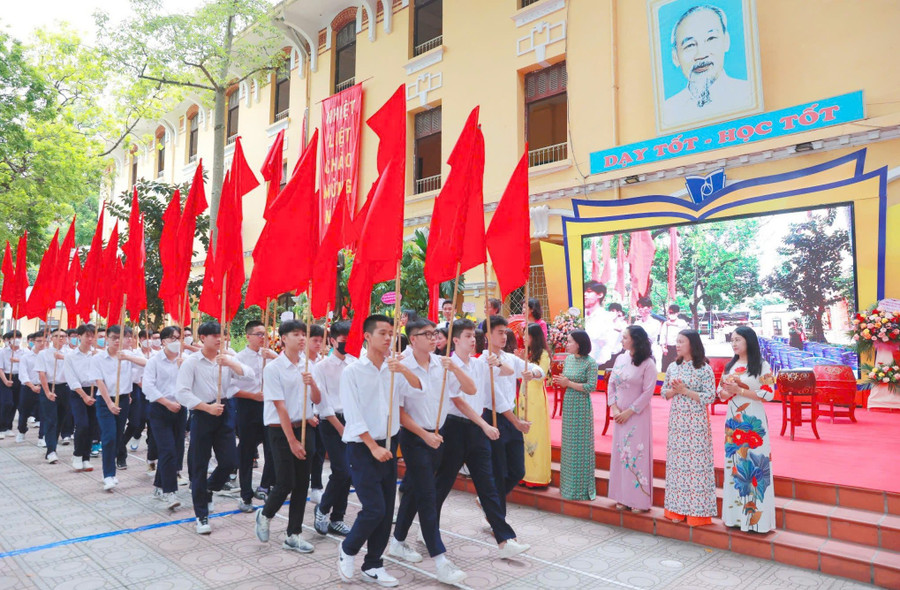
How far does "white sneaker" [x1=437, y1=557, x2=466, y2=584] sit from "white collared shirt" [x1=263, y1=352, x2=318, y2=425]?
1.50m

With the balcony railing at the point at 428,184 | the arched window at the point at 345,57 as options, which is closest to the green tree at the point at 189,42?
the arched window at the point at 345,57

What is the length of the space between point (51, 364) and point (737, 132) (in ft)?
33.7

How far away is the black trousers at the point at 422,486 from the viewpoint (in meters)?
3.93

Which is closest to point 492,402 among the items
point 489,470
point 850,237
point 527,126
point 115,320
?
point 489,470

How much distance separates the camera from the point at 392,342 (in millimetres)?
3967

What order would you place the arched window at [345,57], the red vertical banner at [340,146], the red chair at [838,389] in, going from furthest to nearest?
1. the arched window at [345,57]
2. the red vertical banner at [340,146]
3. the red chair at [838,389]

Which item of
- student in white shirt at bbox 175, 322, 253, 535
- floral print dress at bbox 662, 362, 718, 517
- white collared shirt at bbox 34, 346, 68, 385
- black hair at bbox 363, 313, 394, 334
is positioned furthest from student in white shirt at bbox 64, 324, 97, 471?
floral print dress at bbox 662, 362, 718, 517

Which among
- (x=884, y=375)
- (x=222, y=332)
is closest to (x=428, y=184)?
(x=884, y=375)

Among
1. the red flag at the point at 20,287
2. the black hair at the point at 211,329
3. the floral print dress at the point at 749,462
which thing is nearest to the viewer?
the floral print dress at the point at 749,462

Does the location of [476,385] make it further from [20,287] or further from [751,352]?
[20,287]

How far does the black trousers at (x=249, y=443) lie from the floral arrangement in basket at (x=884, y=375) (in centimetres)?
729

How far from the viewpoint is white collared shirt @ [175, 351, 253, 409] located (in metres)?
5.15

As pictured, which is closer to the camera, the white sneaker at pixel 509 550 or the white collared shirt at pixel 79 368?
the white sneaker at pixel 509 550

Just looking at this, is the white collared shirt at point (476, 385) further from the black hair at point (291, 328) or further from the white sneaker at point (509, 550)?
the black hair at point (291, 328)
